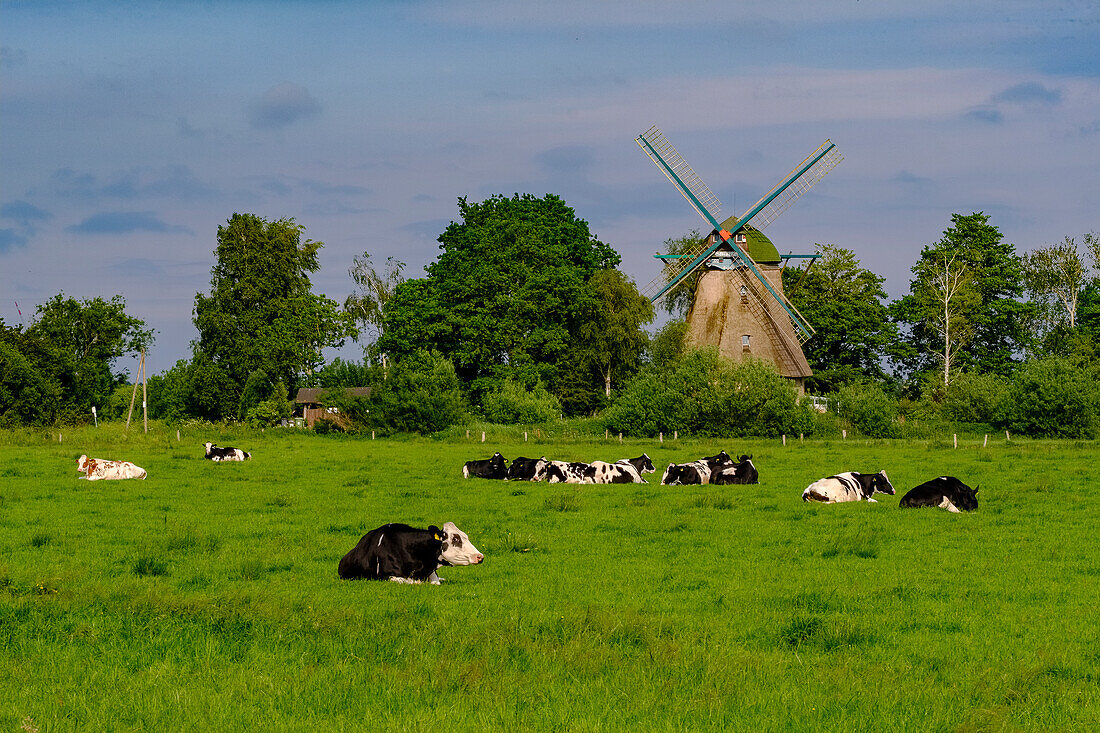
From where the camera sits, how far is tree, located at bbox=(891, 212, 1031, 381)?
73.5 metres

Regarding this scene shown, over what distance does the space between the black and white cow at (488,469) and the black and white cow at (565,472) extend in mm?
1450

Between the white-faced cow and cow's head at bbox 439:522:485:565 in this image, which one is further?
the white-faced cow

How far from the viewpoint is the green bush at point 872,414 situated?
54250mm

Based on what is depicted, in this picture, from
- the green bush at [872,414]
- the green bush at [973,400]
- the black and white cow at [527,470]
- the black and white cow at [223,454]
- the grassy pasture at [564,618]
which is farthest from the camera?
the green bush at [973,400]

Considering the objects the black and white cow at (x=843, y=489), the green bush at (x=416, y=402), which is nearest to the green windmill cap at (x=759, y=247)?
the green bush at (x=416, y=402)

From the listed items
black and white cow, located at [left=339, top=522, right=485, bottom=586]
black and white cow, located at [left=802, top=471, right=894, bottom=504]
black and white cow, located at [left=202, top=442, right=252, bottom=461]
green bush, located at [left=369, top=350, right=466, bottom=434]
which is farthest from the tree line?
black and white cow, located at [left=339, top=522, right=485, bottom=586]

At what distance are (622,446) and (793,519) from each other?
26.5m

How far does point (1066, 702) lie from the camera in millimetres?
6906

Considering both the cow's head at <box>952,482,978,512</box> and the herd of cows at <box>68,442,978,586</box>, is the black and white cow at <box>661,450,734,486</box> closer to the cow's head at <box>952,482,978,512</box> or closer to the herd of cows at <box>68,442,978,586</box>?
the herd of cows at <box>68,442,978,586</box>

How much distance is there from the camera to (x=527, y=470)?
26859 millimetres

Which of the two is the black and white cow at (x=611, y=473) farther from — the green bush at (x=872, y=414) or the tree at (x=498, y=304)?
the tree at (x=498, y=304)

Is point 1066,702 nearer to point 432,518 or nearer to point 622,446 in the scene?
point 432,518

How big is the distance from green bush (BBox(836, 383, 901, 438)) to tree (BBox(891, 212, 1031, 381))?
20466 millimetres

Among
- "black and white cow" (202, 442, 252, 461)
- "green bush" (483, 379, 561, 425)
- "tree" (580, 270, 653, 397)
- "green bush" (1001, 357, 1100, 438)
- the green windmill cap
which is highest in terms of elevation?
the green windmill cap
